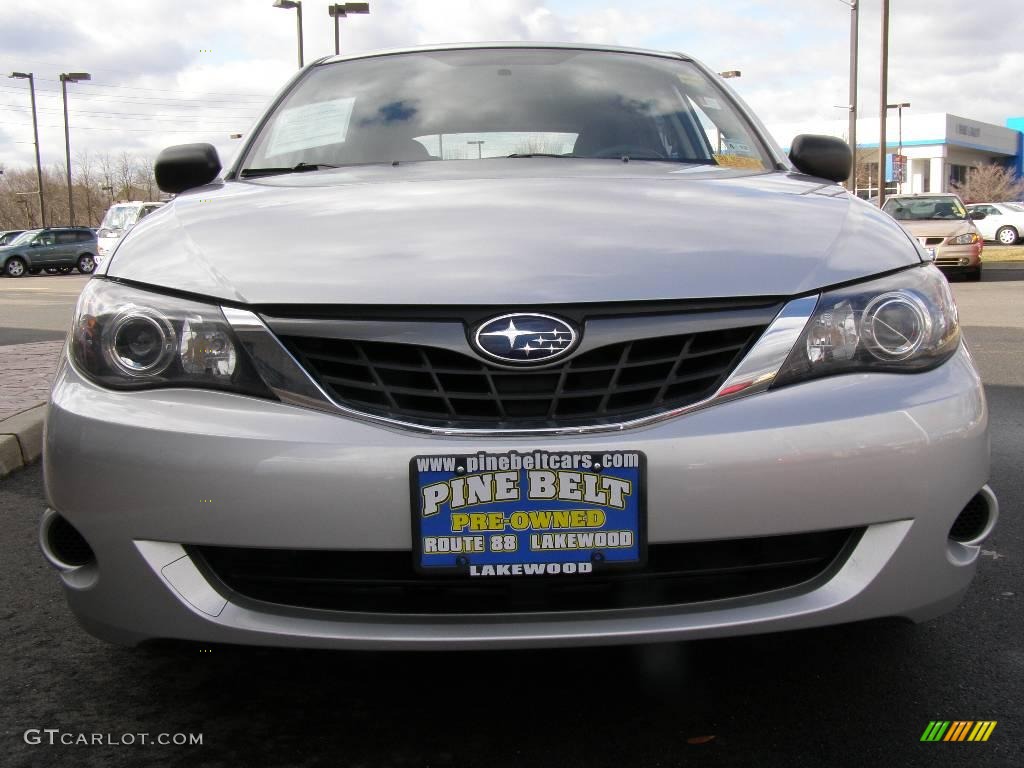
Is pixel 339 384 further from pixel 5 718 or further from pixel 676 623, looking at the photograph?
pixel 5 718

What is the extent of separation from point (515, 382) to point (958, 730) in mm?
1110

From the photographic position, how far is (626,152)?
3062 millimetres

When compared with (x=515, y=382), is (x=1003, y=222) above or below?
below

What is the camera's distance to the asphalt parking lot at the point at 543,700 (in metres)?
2.00

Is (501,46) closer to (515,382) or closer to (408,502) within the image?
(515,382)

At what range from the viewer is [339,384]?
183 centimetres

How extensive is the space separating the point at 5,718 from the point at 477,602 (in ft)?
3.53

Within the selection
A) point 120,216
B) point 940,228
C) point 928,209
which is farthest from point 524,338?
point 120,216

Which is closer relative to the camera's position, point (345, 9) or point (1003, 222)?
point (345, 9)

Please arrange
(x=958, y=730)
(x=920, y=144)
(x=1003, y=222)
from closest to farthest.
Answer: (x=958, y=730), (x=1003, y=222), (x=920, y=144)

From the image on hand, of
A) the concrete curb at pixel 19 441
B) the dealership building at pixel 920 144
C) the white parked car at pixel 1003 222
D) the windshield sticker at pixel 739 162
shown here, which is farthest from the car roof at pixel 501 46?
the dealership building at pixel 920 144

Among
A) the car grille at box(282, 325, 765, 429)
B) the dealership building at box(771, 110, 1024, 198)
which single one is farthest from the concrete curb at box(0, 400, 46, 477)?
the dealership building at box(771, 110, 1024, 198)

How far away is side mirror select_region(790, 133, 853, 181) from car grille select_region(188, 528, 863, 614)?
56.4 inches

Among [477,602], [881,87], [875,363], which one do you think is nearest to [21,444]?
[477,602]
